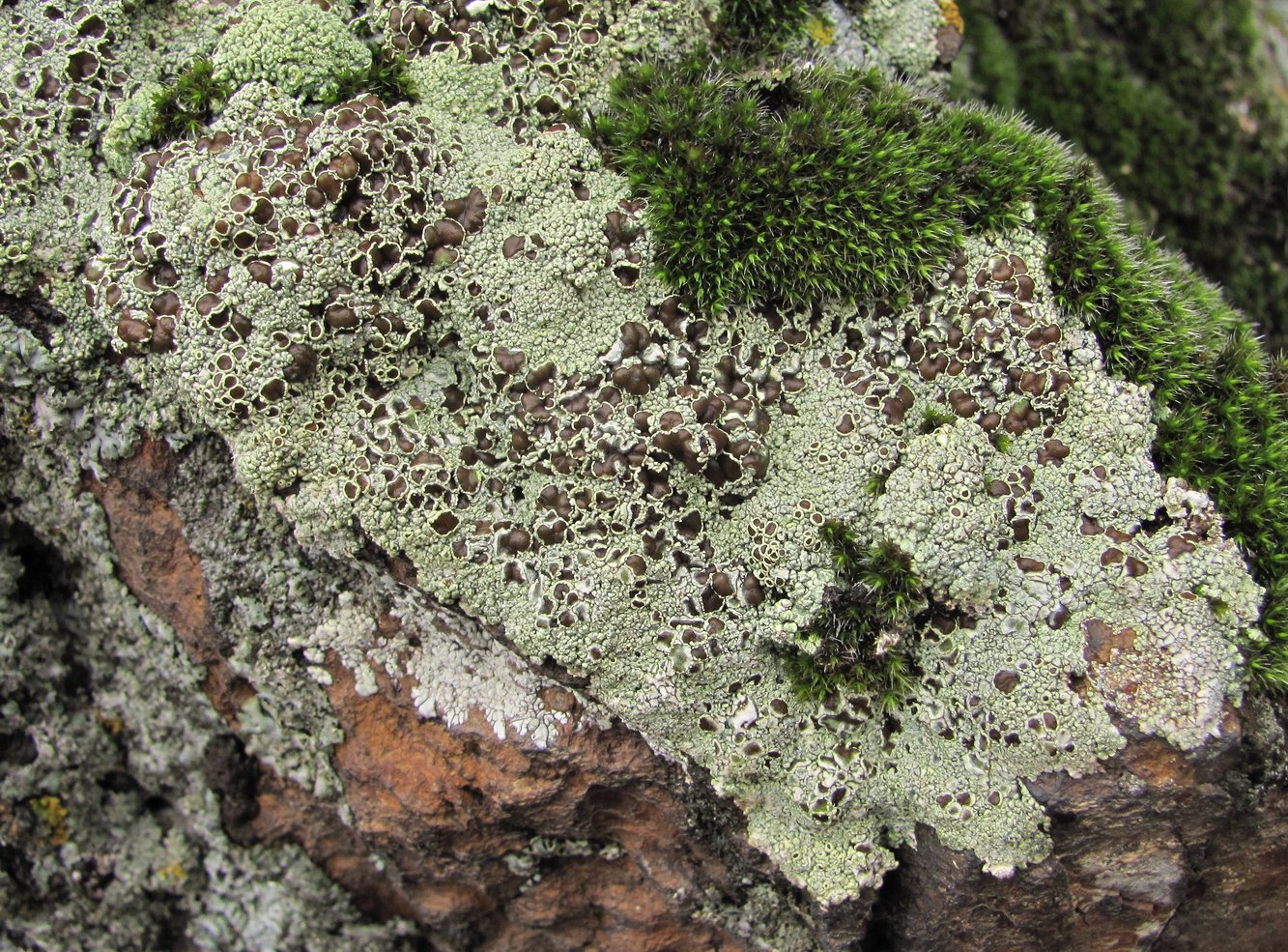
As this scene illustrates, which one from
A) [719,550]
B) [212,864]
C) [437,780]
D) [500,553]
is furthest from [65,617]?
[719,550]

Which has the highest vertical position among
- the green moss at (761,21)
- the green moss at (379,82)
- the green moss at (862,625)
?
the green moss at (761,21)

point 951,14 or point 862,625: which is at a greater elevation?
point 951,14

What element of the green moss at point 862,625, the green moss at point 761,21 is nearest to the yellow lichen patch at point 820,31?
the green moss at point 761,21

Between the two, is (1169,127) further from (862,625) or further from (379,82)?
(379,82)

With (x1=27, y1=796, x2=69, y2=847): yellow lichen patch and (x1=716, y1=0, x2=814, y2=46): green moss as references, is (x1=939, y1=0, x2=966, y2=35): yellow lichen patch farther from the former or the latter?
(x1=27, y1=796, x2=69, y2=847): yellow lichen patch

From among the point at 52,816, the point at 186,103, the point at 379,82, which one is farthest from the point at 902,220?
the point at 52,816

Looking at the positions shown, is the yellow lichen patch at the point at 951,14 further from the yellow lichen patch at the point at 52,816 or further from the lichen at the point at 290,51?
the yellow lichen patch at the point at 52,816
